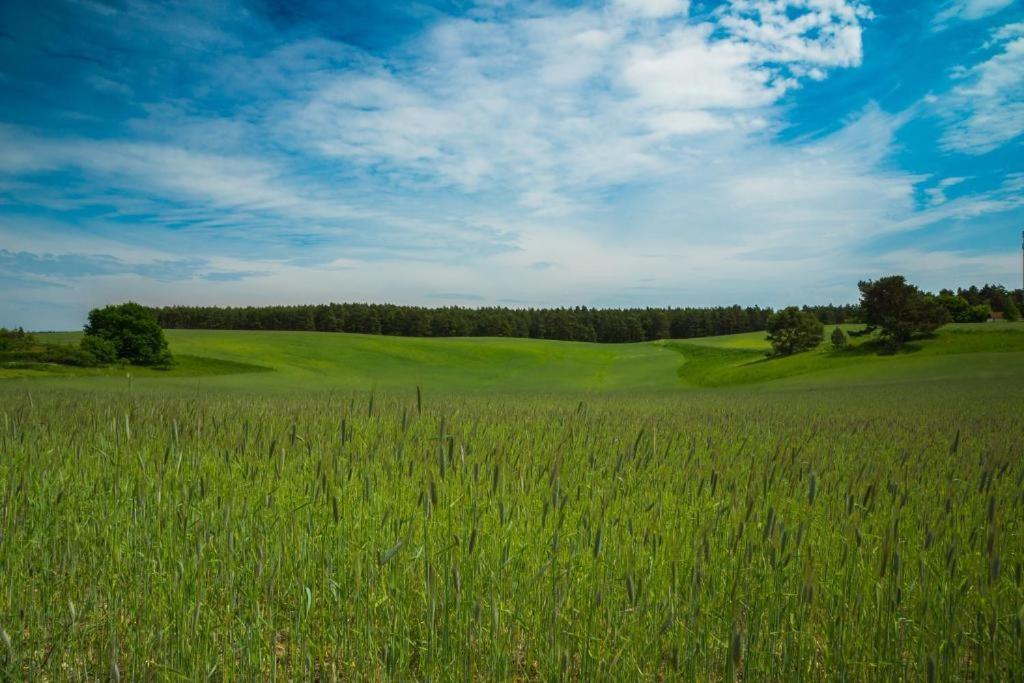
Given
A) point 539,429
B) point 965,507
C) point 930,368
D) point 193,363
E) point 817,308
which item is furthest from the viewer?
point 817,308

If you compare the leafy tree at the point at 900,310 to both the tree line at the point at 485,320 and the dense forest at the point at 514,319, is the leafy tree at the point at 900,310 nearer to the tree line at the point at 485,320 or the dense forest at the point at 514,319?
the dense forest at the point at 514,319

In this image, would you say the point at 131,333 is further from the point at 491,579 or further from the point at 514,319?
the point at 514,319

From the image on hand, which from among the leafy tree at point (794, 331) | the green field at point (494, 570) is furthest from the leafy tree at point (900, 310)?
the green field at point (494, 570)

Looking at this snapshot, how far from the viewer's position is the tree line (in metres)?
107

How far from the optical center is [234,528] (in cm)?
385

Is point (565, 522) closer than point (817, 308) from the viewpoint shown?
Yes

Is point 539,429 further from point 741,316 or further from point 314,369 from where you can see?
point 741,316

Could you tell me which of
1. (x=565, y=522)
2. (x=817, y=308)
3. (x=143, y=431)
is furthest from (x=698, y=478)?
(x=817, y=308)

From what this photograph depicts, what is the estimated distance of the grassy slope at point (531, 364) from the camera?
3994 cm

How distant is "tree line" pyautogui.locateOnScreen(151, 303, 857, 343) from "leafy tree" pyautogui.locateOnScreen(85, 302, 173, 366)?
5192 cm

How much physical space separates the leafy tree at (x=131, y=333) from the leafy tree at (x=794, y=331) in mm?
55929

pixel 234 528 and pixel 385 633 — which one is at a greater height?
pixel 234 528

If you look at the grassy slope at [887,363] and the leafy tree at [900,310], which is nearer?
the grassy slope at [887,363]

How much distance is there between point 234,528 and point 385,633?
4.41 feet
